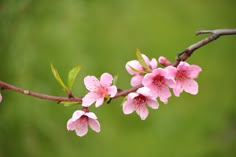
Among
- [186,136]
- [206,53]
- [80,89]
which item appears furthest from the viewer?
[206,53]

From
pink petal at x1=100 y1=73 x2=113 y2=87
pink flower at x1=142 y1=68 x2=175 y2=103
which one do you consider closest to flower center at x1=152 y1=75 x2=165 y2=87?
pink flower at x1=142 y1=68 x2=175 y2=103

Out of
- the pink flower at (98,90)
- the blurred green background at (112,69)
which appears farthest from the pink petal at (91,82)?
the blurred green background at (112,69)

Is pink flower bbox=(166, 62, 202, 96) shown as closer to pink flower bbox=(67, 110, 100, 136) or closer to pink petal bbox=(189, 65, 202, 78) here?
pink petal bbox=(189, 65, 202, 78)

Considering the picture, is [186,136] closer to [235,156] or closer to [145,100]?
[235,156]

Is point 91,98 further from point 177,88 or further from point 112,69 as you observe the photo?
point 112,69

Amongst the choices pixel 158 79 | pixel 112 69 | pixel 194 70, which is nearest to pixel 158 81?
pixel 158 79

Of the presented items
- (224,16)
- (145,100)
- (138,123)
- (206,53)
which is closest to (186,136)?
(138,123)

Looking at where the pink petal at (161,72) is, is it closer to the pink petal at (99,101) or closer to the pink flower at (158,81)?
the pink flower at (158,81)
